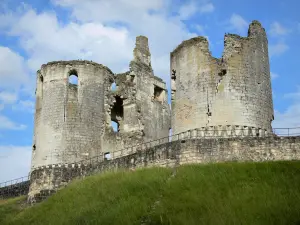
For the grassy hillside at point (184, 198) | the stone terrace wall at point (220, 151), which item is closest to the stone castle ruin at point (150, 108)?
the stone terrace wall at point (220, 151)

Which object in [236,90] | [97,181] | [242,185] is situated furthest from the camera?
[236,90]

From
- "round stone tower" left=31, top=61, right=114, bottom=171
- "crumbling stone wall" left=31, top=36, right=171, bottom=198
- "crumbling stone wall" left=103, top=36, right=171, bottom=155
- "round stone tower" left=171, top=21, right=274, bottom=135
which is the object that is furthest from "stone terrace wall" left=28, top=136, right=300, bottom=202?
"crumbling stone wall" left=103, top=36, right=171, bottom=155

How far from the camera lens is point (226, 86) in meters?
26.5

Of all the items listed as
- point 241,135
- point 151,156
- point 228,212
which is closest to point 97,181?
point 151,156

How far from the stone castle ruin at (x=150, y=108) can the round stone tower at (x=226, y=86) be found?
5 cm

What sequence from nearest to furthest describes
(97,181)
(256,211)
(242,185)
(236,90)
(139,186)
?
1. (256,211)
2. (242,185)
3. (139,186)
4. (97,181)
5. (236,90)

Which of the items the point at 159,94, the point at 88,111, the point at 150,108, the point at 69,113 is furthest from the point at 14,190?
the point at 159,94

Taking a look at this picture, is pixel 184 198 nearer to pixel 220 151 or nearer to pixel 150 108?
pixel 220 151

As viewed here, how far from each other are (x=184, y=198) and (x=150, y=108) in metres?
17.2

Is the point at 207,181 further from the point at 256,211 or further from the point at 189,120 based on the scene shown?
the point at 189,120

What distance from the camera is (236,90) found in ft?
86.9

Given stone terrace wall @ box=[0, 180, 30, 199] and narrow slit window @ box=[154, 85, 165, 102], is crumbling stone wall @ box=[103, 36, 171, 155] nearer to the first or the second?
narrow slit window @ box=[154, 85, 165, 102]

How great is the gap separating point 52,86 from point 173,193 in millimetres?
15331

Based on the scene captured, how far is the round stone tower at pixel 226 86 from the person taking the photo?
2627 centimetres
